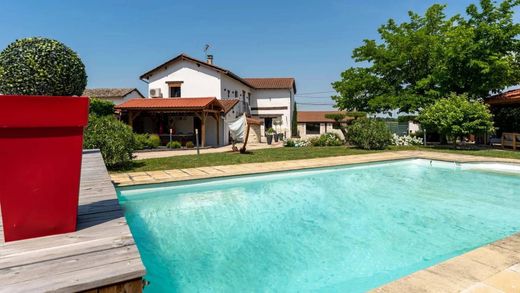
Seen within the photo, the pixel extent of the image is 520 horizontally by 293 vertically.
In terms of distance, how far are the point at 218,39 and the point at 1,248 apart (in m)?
27.6

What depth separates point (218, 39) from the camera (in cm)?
2731

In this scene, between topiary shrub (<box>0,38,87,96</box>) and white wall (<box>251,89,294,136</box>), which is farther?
white wall (<box>251,89,294,136</box>)

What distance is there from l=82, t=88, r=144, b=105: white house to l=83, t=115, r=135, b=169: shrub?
86.2 ft

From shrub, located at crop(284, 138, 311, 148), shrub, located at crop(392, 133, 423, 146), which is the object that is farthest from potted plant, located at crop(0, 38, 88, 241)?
shrub, located at crop(392, 133, 423, 146)

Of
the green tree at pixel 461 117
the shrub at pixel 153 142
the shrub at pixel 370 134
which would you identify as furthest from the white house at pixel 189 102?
the green tree at pixel 461 117

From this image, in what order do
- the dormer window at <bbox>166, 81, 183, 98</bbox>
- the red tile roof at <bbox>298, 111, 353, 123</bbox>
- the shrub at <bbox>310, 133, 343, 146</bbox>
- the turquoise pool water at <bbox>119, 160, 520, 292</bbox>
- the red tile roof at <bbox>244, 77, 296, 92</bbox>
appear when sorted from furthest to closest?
the red tile roof at <bbox>298, 111, 353, 123</bbox>, the red tile roof at <bbox>244, 77, 296, 92</bbox>, the dormer window at <bbox>166, 81, 183, 98</bbox>, the shrub at <bbox>310, 133, 343, 146</bbox>, the turquoise pool water at <bbox>119, 160, 520, 292</bbox>

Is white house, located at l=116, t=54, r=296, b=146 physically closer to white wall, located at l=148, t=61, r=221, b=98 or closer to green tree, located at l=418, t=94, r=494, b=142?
white wall, located at l=148, t=61, r=221, b=98

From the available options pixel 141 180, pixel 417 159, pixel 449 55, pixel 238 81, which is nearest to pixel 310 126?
pixel 238 81

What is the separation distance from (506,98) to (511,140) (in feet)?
10.4

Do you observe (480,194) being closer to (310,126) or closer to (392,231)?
(392,231)

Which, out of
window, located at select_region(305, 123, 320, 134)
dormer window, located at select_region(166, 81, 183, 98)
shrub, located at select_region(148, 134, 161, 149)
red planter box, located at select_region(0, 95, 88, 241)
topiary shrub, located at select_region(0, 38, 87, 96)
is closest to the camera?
red planter box, located at select_region(0, 95, 88, 241)

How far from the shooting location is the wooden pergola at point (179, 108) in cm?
1891

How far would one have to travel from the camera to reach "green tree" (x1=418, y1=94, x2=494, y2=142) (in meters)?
15.5

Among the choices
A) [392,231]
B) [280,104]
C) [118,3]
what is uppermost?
[118,3]
